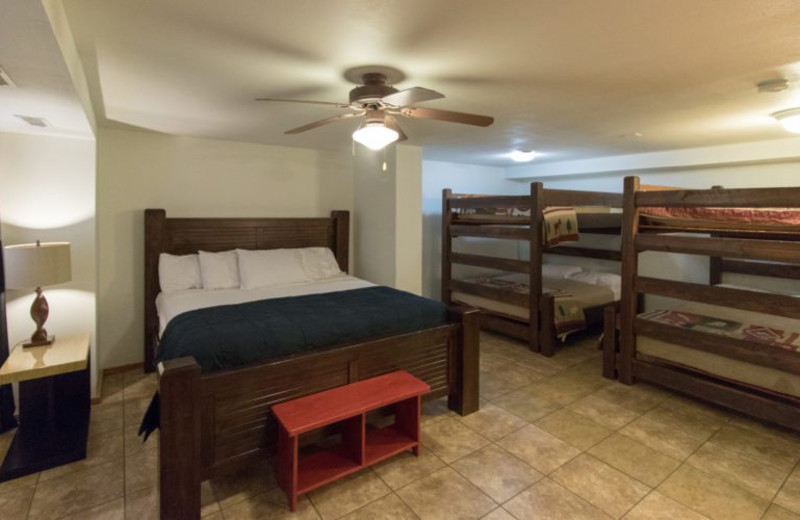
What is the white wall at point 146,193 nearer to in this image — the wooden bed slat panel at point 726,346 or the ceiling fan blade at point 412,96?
the ceiling fan blade at point 412,96

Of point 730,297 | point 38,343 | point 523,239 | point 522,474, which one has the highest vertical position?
point 523,239

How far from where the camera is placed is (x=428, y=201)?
5375 millimetres

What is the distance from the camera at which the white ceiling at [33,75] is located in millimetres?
1188

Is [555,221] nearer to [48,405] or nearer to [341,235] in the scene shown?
[341,235]

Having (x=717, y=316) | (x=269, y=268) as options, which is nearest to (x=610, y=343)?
(x=717, y=316)

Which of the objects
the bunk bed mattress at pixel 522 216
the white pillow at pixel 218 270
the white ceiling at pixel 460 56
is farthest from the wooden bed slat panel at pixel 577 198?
the white pillow at pixel 218 270

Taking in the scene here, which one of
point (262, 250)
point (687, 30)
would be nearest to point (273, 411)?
point (262, 250)

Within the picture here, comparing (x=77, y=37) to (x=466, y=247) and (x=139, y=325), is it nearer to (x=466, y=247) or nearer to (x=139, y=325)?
(x=139, y=325)

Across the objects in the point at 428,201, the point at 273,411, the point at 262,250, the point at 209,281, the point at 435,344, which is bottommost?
the point at 273,411

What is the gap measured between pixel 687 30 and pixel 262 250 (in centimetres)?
353

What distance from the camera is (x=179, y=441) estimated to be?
1.78 meters

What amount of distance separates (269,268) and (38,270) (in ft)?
5.16

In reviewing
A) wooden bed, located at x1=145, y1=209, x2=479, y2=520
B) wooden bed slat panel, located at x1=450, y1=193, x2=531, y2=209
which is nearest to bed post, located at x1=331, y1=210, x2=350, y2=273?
wooden bed slat panel, located at x1=450, y1=193, x2=531, y2=209

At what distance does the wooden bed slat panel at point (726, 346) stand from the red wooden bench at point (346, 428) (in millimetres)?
1930
